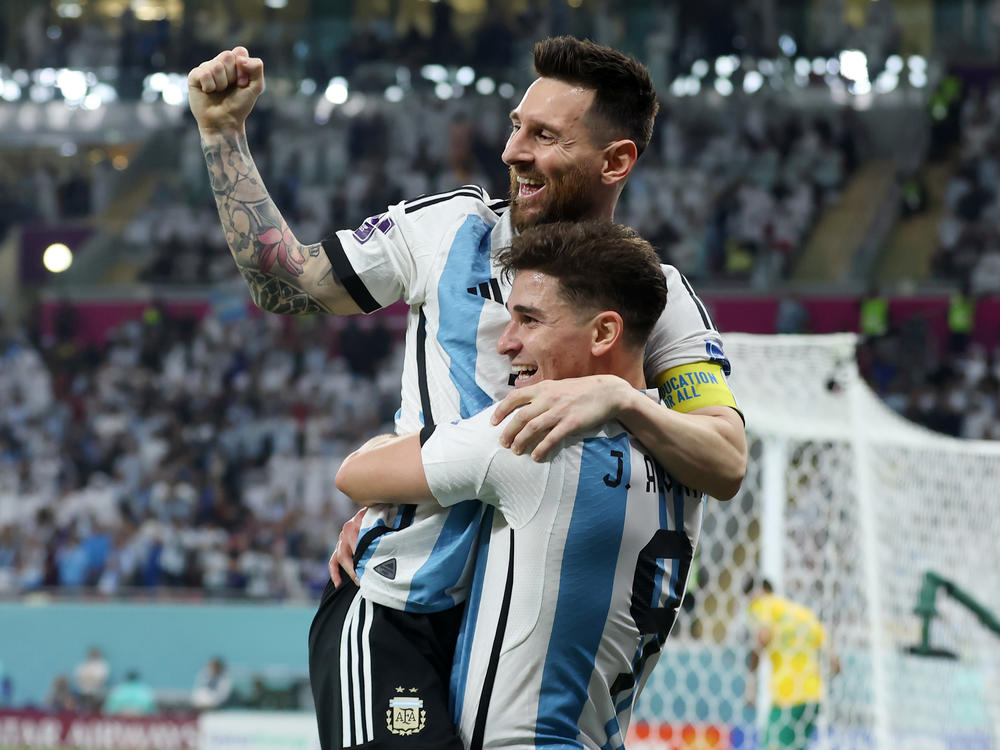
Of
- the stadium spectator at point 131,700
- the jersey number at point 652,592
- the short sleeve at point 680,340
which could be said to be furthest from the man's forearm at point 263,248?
the stadium spectator at point 131,700

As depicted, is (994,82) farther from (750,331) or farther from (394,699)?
(394,699)

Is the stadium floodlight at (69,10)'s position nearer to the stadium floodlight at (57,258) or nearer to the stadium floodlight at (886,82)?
the stadium floodlight at (57,258)

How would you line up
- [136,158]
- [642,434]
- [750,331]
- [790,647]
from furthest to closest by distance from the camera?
[136,158] < [750,331] < [790,647] < [642,434]

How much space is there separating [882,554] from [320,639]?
17.3 feet

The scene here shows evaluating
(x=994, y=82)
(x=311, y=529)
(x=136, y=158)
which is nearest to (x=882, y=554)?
(x=311, y=529)

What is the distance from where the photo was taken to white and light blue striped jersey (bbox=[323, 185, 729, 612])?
246cm

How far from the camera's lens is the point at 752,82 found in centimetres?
2064

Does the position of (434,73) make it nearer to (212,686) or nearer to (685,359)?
(212,686)

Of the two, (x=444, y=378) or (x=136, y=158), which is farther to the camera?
(x=136, y=158)

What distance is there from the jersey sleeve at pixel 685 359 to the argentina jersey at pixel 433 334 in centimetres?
32

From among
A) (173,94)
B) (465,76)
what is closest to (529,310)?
(465,76)

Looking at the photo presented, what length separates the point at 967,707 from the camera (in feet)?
24.7

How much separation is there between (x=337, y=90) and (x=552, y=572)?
2003 centimetres

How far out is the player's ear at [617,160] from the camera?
8.98 feet
